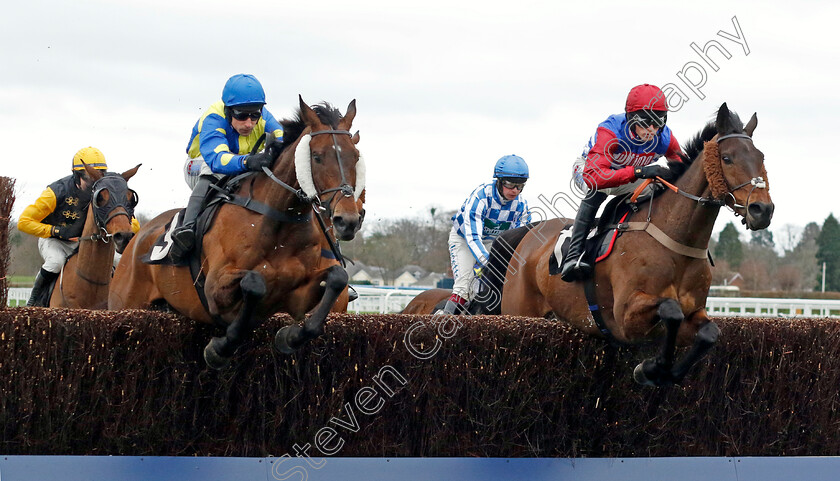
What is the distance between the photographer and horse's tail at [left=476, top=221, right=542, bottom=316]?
6.84m

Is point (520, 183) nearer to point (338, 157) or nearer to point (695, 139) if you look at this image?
point (695, 139)

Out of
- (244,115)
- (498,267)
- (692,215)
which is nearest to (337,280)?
(244,115)

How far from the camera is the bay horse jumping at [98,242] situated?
22.5 ft

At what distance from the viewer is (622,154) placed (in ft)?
18.2

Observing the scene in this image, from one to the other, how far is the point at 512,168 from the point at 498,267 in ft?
3.06

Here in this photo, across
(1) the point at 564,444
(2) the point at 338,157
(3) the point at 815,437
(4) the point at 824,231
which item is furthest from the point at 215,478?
(4) the point at 824,231

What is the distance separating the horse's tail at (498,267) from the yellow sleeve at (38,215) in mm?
3776

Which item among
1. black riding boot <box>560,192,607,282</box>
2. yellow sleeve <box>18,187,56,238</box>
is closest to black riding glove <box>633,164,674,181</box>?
black riding boot <box>560,192,607,282</box>

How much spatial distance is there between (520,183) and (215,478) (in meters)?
3.98

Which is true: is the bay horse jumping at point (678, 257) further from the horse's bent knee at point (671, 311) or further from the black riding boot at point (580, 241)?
the black riding boot at point (580, 241)

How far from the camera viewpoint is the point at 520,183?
7.43 m

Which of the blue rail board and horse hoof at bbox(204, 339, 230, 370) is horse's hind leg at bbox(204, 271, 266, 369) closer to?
horse hoof at bbox(204, 339, 230, 370)

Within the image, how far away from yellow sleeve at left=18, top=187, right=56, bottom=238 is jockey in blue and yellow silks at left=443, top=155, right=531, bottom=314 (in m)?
3.51

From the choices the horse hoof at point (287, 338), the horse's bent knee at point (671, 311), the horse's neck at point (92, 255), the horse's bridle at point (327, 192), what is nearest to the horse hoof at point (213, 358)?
the horse hoof at point (287, 338)
